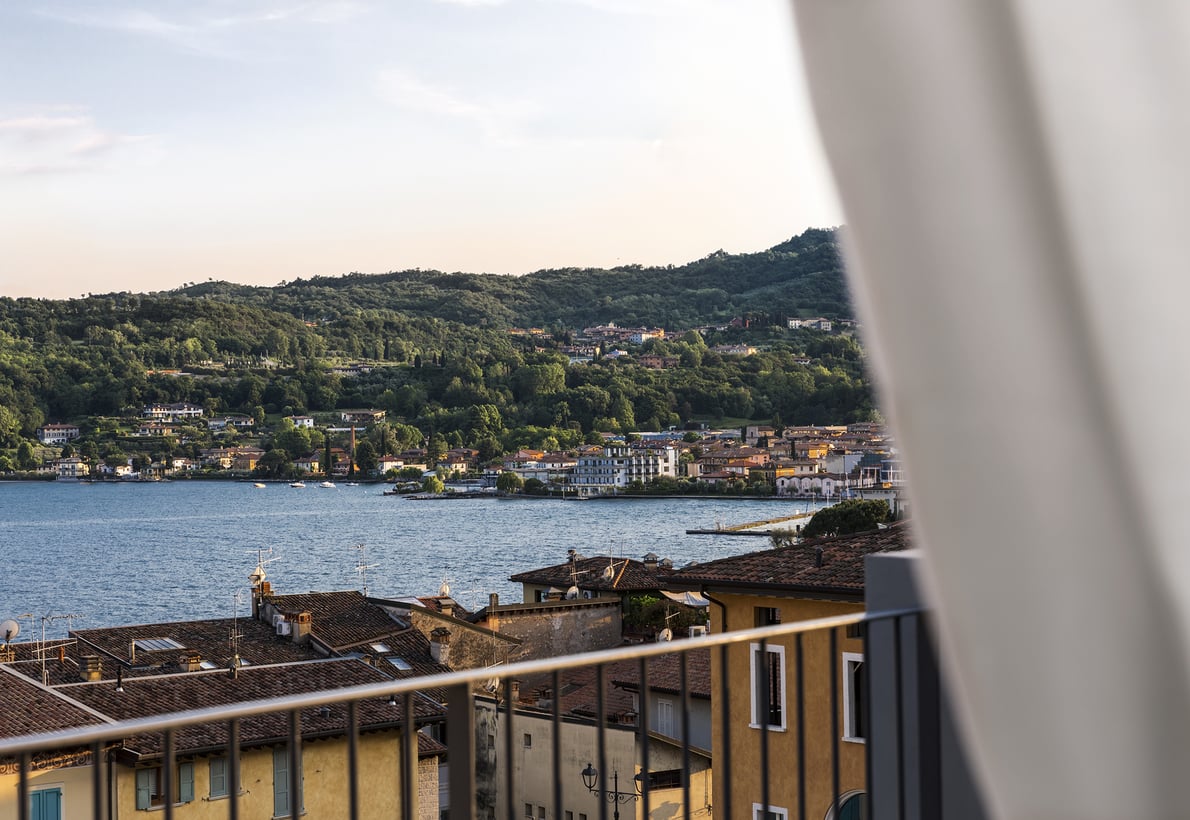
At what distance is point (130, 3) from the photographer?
58.6 metres

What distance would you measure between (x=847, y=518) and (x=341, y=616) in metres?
19.9

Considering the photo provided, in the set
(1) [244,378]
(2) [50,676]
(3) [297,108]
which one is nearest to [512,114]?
(3) [297,108]

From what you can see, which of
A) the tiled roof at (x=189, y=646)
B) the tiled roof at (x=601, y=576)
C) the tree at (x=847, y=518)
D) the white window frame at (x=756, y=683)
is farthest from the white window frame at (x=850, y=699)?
the tree at (x=847, y=518)

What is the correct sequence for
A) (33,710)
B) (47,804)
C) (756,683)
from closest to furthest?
(756,683) → (47,804) → (33,710)

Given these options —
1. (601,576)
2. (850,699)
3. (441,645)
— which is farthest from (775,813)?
(601,576)

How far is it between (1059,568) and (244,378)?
298ft

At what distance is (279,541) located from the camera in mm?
73938

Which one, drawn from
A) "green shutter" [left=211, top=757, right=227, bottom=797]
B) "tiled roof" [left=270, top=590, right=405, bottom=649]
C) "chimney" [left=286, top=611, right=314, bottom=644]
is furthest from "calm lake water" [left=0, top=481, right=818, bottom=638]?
"green shutter" [left=211, top=757, right=227, bottom=797]

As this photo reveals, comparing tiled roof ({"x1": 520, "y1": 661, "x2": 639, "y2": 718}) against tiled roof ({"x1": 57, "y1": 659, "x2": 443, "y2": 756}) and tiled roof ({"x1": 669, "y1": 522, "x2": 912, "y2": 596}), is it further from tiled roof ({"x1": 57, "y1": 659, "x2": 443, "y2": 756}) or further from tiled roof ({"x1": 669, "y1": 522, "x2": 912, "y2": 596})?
tiled roof ({"x1": 669, "y1": 522, "x2": 912, "y2": 596})

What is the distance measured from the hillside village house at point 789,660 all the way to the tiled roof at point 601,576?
64.6ft

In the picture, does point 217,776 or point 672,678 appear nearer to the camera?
point 217,776

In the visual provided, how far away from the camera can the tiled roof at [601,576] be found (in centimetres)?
3738

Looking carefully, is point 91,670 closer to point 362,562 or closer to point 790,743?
point 790,743

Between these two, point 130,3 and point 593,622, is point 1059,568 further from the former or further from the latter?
point 130,3
